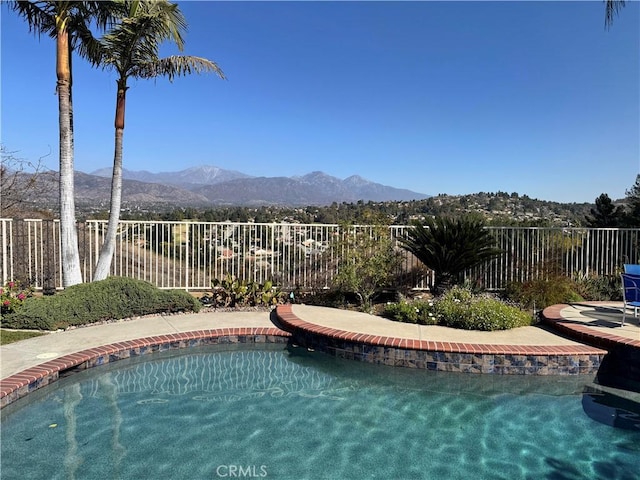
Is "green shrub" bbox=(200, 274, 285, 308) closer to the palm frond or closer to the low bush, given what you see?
the low bush

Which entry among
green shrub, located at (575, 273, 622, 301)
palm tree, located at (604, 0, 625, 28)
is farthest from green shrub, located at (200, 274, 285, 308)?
palm tree, located at (604, 0, 625, 28)

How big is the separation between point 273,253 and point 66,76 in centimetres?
517

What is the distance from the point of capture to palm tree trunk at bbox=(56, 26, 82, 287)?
24.3 ft

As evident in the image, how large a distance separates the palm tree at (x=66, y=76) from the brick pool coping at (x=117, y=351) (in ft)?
9.10

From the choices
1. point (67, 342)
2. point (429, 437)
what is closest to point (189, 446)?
point (429, 437)

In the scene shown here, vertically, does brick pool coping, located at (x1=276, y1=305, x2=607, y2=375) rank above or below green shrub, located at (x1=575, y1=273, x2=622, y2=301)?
below

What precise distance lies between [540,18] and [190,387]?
1217cm

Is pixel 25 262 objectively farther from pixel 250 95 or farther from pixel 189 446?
pixel 250 95

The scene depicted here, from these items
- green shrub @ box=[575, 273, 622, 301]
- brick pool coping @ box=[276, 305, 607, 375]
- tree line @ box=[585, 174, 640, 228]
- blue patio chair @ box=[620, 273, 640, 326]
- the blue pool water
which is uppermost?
tree line @ box=[585, 174, 640, 228]

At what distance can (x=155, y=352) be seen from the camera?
594 centimetres

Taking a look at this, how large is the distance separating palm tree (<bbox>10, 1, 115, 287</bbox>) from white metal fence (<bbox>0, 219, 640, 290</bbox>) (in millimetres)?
1299

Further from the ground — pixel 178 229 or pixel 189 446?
pixel 178 229

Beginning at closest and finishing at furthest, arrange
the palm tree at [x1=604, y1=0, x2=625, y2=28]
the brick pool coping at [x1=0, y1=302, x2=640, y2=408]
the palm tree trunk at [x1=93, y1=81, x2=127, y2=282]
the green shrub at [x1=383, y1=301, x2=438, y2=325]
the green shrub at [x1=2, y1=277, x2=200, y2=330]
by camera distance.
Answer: the brick pool coping at [x1=0, y1=302, x2=640, y2=408] → the green shrub at [x1=2, y1=277, x2=200, y2=330] → the palm tree at [x1=604, y1=0, x2=625, y2=28] → the green shrub at [x1=383, y1=301, x2=438, y2=325] → the palm tree trunk at [x1=93, y1=81, x2=127, y2=282]

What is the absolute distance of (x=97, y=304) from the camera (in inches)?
273
